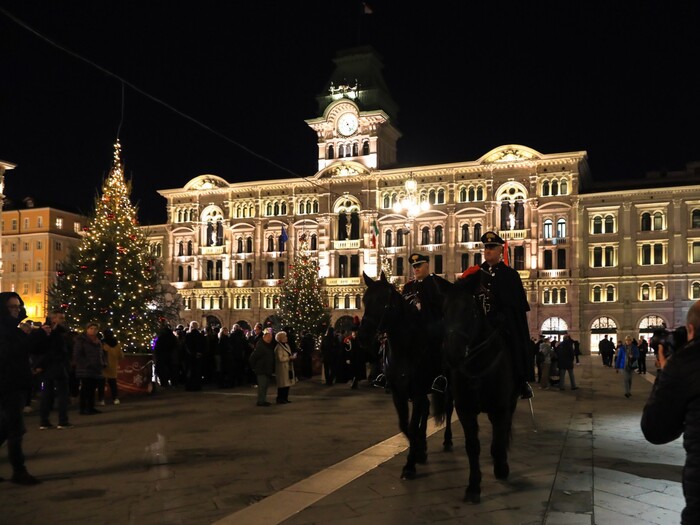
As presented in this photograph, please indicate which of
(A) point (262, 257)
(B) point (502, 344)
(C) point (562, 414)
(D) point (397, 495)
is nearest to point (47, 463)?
(D) point (397, 495)

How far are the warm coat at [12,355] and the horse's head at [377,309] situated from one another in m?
3.67

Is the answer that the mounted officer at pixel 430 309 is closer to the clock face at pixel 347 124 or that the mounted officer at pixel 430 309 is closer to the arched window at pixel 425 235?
the arched window at pixel 425 235

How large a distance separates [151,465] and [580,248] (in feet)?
180

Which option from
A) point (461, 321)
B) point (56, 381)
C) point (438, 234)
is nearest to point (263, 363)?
point (56, 381)

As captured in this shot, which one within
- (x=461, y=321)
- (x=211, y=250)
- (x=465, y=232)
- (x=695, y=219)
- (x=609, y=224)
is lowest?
(x=461, y=321)

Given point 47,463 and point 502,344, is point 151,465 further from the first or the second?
point 502,344

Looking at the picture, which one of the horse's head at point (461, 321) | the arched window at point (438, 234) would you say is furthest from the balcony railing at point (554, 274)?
the horse's head at point (461, 321)

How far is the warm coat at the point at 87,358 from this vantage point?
1423 cm

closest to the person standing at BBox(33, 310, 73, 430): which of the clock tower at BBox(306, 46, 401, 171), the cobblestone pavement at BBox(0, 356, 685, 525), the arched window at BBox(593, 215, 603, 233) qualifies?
the cobblestone pavement at BBox(0, 356, 685, 525)

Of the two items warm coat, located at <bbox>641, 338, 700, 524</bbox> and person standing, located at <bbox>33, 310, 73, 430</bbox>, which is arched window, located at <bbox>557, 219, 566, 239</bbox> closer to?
person standing, located at <bbox>33, 310, 73, 430</bbox>

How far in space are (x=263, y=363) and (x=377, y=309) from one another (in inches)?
343

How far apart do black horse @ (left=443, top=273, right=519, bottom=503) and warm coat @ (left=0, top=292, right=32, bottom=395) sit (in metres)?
4.62

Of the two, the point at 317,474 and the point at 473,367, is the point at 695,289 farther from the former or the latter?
the point at 473,367

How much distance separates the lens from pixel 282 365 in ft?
53.3
